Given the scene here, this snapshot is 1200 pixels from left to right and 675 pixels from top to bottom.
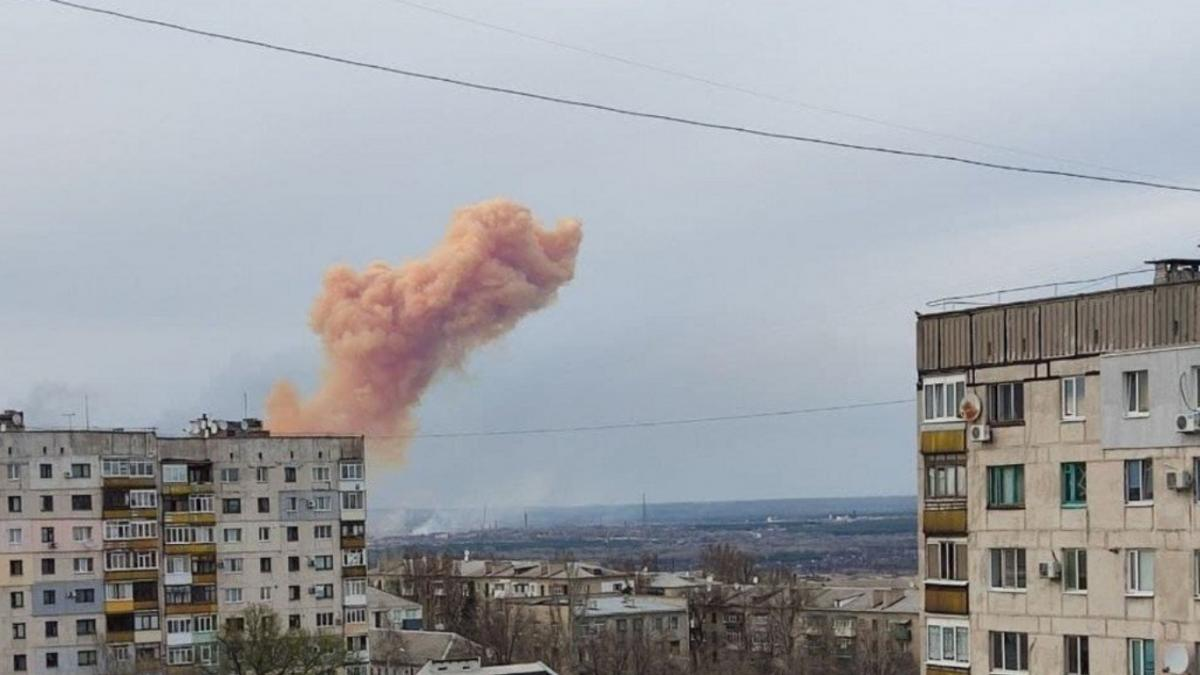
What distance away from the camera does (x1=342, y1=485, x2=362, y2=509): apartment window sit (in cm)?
6241

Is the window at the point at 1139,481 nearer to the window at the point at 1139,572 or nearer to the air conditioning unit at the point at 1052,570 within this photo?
the window at the point at 1139,572

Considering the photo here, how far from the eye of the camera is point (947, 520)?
2683 cm

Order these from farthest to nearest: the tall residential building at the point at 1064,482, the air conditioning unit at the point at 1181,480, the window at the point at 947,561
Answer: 1. the window at the point at 947,561
2. the tall residential building at the point at 1064,482
3. the air conditioning unit at the point at 1181,480

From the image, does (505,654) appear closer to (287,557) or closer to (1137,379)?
(287,557)

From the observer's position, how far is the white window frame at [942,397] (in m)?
26.8

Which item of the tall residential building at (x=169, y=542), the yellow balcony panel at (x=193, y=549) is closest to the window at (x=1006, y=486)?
the tall residential building at (x=169, y=542)

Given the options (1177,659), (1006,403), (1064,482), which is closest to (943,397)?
(1006,403)

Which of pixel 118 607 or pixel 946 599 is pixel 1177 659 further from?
pixel 118 607

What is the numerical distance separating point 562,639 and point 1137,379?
76.2 metres

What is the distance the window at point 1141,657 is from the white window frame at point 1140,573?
624mm

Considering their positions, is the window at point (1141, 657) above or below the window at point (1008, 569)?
below

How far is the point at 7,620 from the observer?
56.0 m

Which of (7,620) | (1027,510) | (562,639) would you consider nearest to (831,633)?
(562,639)

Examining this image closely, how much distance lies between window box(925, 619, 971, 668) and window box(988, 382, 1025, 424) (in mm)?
3115
